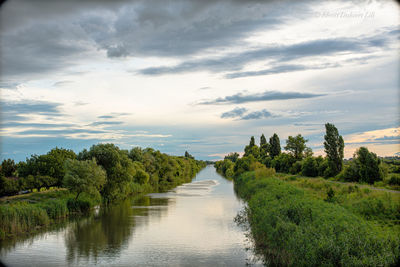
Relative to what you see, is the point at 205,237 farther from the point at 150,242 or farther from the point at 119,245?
the point at 119,245

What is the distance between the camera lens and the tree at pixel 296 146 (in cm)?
7689

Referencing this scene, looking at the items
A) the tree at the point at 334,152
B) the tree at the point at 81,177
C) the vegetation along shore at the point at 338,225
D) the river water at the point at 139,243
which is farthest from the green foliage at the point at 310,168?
the tree at the point at 81,177

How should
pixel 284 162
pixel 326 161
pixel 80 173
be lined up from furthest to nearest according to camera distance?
pixel 284 162, pixel 326 161, pixel 80 173

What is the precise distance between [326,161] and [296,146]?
1061 inches

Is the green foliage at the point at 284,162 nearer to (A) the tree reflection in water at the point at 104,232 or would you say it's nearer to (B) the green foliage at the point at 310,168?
(B) the green foliage at the point at 310,168

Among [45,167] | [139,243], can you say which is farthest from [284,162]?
[139,243]

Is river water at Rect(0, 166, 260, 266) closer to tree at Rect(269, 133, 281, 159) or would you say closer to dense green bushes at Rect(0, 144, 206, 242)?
dense green bushes at Rect(0, 144, 206, 242)

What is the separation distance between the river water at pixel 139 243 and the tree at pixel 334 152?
22812 millimetres

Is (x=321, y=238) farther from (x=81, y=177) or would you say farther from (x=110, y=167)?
(x=110, y=167)

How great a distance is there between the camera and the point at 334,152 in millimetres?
47719

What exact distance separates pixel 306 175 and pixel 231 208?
25238mm

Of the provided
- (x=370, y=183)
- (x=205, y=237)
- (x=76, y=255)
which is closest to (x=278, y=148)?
(x=370, y=183)

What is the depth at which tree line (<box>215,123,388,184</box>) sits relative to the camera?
110 ft

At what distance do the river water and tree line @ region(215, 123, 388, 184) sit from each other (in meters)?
15.3
